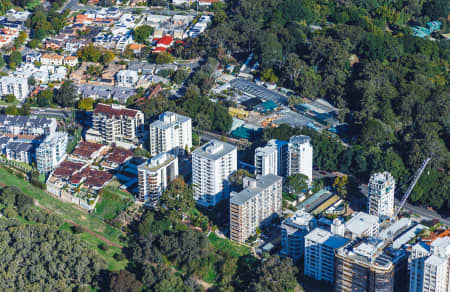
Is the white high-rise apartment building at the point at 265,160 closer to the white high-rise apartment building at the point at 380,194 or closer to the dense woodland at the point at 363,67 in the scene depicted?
the dense woodland at the point at 363,67

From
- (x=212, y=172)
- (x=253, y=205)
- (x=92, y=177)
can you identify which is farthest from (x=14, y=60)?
(x=253, y=205)

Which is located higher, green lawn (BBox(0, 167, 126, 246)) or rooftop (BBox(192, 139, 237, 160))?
rooftop (BBox(192, 139, 237, 160))

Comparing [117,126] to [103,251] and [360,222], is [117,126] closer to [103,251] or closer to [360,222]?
[103,251]

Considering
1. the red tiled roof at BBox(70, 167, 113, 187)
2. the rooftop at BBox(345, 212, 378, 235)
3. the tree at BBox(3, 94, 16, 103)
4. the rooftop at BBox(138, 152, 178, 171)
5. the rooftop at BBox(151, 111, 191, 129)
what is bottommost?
the red tiled roof at BBox(70, 167, 113, 187)

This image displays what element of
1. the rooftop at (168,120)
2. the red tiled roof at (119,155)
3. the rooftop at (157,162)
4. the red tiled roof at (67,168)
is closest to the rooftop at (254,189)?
the rooftop at (157,162)

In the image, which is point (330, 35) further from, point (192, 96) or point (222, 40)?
point (192, 96)

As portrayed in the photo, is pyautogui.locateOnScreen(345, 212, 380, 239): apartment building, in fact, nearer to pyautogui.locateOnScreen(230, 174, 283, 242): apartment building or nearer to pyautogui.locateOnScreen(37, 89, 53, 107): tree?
pyautogui.locateOnScreen(230, 174, 283, 242): apartment building

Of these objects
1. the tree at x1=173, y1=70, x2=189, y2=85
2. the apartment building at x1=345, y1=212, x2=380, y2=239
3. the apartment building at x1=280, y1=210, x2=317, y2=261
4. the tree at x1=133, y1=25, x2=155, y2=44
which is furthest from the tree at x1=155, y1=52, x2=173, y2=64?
the apartment building at x1=345, y1=212, x2=380, y2=239
